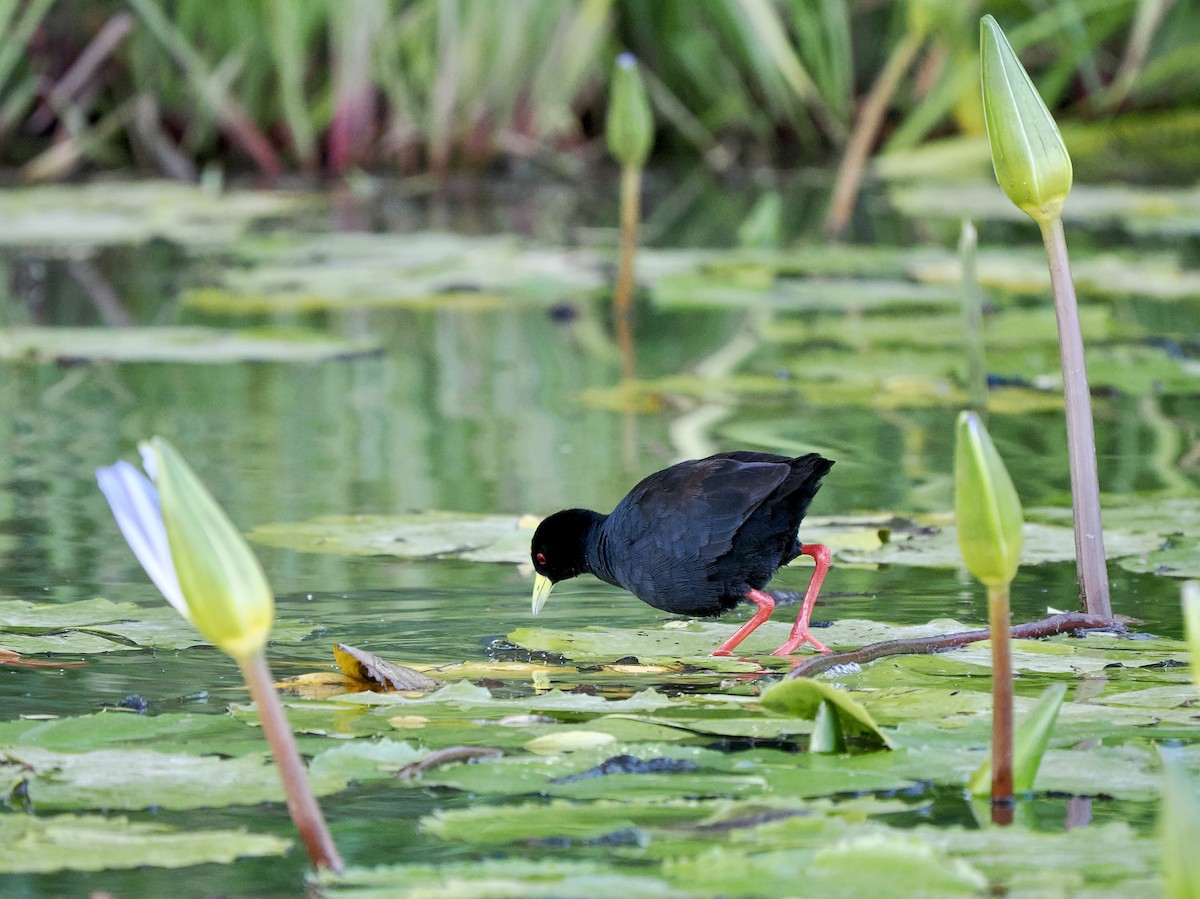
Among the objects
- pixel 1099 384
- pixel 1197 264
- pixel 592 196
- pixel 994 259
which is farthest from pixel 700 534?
pixel 592 196

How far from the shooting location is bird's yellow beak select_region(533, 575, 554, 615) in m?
2.40

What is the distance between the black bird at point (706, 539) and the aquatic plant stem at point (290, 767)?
3.11ft

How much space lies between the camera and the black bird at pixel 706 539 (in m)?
2.29

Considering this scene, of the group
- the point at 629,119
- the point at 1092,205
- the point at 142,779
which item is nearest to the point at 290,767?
the point at 142,779

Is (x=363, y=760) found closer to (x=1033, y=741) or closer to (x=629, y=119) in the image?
(x=1033, y=741)

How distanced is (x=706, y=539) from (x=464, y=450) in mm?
1315

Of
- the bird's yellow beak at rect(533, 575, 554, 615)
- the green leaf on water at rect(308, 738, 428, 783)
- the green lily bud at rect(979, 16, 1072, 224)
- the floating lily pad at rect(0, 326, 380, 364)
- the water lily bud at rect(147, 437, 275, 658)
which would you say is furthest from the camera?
the floating lily pad at rect(0, 326, 380, 364)

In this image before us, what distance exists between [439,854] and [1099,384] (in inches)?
110

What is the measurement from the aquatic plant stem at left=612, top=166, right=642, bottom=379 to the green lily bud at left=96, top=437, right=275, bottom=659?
3.06 m

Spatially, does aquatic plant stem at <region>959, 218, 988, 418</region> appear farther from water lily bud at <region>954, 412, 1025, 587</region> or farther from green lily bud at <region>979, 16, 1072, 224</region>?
water lily bud at <region>954, 412, 1025, 587</region>

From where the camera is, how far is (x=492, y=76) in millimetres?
7754

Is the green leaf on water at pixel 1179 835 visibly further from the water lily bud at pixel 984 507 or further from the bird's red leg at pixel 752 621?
the bird's red leg at pixel 752 621

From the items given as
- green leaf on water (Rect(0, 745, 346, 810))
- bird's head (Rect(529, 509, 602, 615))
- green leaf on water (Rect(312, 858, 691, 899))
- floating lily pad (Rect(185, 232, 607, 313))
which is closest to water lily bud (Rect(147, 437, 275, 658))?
green leaf on water (Rect(312, 858, 691, 899))

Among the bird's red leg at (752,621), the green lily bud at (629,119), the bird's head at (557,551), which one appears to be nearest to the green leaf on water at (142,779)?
the bird's red leg at (752,621)
